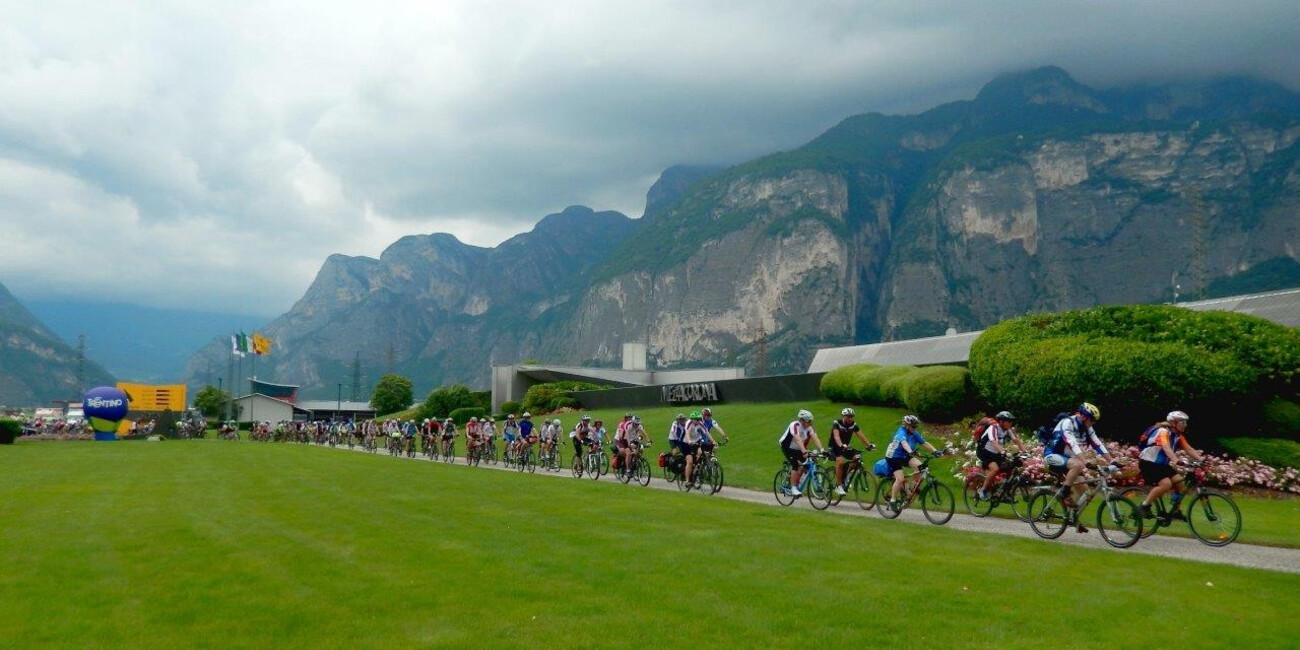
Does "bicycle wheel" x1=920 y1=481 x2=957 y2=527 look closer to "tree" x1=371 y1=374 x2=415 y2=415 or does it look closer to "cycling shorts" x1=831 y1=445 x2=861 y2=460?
"cycling shorts" x1=831 y1=445 x2=861 y2=460

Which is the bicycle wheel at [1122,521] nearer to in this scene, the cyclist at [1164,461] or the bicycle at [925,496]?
the cyclist at [1164,461]

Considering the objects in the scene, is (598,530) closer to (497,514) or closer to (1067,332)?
(497,514)

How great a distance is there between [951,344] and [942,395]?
670 inches

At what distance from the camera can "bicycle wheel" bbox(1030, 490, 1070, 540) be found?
46.5 ft

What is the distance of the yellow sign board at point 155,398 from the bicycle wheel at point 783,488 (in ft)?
294

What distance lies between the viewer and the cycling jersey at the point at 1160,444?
1326cm

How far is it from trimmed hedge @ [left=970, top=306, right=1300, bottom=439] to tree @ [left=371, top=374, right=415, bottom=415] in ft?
324

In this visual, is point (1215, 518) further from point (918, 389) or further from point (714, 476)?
point (918, 389)

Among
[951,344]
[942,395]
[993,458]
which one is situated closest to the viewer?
[993,458]

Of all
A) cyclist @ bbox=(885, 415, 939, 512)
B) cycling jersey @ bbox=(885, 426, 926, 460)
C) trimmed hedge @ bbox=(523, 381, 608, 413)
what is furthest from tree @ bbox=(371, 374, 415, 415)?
cycling jersey @ bbox=(885, 426, 926, 460)

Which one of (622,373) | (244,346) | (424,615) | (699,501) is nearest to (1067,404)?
(699,501)

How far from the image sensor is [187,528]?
47.6 ft

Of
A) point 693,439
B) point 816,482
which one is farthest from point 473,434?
point 816,482

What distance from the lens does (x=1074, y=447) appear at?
1408 cm
